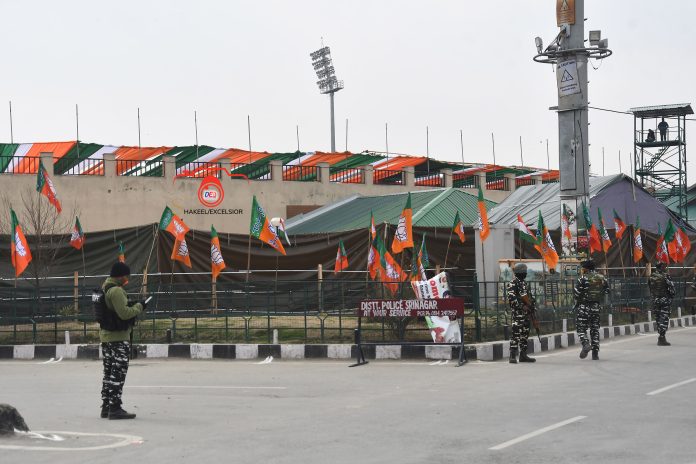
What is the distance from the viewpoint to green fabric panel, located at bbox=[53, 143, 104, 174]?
4084 cm

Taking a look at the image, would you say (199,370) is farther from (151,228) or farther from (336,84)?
(336,84)

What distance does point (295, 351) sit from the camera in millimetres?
18844

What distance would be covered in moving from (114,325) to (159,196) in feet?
100

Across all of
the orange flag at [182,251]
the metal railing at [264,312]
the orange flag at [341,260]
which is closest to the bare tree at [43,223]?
the orange flag at [182,251]

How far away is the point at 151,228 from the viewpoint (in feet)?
101

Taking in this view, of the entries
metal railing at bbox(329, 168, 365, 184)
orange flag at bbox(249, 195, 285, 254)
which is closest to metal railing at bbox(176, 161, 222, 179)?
metal railing at bbox(329, 168, 365, 184)

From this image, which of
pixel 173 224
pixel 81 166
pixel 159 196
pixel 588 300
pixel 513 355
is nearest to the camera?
pixel 513 355

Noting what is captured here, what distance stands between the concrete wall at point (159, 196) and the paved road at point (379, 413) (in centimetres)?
2275

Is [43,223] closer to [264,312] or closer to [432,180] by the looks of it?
[264,312]

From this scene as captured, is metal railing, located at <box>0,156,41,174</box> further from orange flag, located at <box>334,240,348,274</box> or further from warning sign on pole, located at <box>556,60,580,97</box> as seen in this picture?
warning sign on pole, located at <box>556,60,580,97</box>

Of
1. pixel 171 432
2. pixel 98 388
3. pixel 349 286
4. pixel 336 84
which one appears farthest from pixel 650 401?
pixel 336 84

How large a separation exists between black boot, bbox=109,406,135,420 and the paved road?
0.38 feet

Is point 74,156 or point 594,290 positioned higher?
point 74,156

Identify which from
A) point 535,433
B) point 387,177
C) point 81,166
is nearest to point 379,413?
point 535,433
